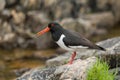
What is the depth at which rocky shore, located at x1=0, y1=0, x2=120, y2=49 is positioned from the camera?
28781mm

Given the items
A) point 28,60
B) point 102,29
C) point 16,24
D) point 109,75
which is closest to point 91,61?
point 109,75

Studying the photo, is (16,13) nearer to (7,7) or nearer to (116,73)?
(7,7)

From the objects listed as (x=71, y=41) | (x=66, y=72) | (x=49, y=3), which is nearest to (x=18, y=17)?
(x=49, y=3)

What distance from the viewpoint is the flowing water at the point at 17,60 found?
23281mm

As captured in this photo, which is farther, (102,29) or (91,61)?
(102,29)

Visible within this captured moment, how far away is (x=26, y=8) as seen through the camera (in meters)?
30.8

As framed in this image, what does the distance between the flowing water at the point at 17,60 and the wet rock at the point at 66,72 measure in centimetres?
734

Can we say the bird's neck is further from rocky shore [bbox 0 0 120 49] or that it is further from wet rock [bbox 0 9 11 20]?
wet rock [bbox 0 9 11 20]

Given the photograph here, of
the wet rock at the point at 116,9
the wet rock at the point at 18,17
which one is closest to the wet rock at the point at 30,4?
the wet rock at the point at 18,17

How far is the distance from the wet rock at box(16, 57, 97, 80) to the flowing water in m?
7.34

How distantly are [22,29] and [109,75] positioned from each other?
16.7m

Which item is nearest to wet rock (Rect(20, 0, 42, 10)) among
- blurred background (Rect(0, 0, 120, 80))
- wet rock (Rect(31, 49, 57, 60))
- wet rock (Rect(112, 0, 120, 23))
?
blurred background (Rect(0, 0, 120, 80))

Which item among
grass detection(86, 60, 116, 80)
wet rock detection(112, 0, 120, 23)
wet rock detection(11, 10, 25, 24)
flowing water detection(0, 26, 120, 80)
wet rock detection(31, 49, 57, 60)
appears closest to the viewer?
grass detection(86, 60, 116, 80)

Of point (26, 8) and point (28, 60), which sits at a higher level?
point (26, 8)
